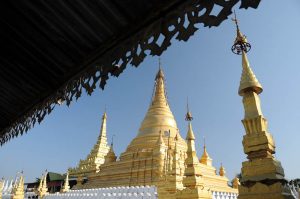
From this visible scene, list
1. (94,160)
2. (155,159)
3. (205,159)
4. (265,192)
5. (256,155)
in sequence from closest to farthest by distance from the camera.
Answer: (265,192) < (256,155) < (155,159) < (205,159) < (94,160)

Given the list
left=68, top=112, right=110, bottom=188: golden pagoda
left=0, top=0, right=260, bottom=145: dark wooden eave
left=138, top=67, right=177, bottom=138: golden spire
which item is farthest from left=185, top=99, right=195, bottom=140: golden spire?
left=68, top=112, right=110, bottom=188: golden pagoda

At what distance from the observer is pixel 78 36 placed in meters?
2.62

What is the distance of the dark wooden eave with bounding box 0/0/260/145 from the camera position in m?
1.97

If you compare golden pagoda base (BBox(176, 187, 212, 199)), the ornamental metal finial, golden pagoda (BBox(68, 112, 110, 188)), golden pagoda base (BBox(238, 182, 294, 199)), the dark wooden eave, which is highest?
golden pagoda (BBox(68, 112, 110, 188))

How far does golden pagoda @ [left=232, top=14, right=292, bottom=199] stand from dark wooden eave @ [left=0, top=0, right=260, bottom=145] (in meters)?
2.92

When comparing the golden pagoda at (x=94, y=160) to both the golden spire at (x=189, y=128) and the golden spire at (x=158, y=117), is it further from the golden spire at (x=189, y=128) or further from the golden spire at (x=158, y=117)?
the golden spire at (x=189, y=128)

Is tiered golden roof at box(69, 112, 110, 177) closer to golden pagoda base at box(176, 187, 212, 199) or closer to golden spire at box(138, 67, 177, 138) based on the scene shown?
golden spire at box(138, 67, 177, 138)

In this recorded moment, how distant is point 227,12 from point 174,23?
1.35 feet

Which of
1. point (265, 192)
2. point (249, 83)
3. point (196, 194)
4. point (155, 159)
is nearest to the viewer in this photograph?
point (265, 192)

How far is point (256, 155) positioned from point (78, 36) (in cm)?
343

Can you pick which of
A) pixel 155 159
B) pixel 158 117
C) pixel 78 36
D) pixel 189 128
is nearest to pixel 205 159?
pixel 155 159

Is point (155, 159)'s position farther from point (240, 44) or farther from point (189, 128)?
point (240, 44)

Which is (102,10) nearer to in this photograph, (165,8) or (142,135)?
(165,8)

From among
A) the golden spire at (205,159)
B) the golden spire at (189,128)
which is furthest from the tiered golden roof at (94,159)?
the golden spire at (189,128)
